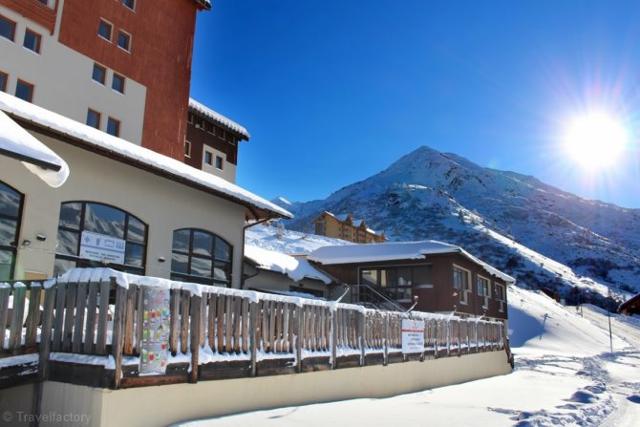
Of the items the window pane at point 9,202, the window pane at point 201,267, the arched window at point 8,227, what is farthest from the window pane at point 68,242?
the window pane at point 201,267

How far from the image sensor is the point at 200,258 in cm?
1638

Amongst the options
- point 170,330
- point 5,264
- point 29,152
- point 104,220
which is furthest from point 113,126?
point 170,330

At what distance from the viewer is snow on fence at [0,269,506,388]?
20.0ft

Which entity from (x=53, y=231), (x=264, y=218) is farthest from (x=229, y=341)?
(x=264, y=218)

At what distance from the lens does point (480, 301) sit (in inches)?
1298

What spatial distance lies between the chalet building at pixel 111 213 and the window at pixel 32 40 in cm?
1156

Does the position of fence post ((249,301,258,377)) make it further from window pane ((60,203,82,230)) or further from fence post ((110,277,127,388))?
window pane ((60,203,82,230))

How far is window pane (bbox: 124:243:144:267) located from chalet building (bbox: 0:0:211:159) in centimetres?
1142

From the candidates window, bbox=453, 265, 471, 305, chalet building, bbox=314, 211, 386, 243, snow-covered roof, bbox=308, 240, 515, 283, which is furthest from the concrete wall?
chalet building, bbox=314, 211, 386, 243

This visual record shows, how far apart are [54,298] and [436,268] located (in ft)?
73.7

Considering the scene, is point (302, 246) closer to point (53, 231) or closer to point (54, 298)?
point (53, 231)

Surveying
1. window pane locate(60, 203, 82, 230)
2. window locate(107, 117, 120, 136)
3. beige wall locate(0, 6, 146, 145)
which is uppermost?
beige wall locate(0, 6, 146, 145)

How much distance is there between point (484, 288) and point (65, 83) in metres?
26.7

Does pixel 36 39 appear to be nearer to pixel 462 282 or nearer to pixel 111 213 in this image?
pixel 111 213
